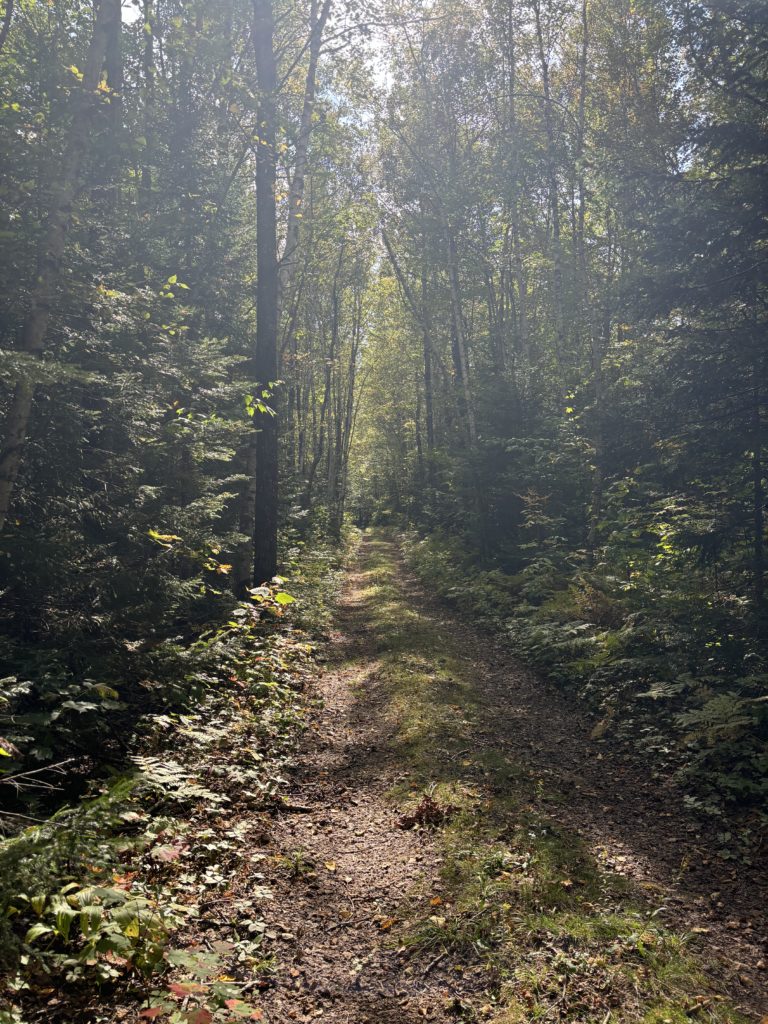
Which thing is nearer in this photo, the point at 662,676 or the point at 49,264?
the point at 49,264

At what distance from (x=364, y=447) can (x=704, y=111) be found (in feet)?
149

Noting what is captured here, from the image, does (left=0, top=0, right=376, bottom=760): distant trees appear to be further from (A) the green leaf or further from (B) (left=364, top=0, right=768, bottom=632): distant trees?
(B) (left=364, top=0, right=768, bottom=632): distant trees

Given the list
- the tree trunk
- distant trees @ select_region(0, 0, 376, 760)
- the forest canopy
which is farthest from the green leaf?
the tree trunk

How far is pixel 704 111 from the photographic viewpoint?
36.3 feet

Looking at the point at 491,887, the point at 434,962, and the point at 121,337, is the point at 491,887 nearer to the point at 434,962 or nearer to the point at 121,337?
the point at 434,962

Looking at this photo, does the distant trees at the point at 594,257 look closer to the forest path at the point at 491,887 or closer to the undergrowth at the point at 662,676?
the undergrowth at the point at 662,676

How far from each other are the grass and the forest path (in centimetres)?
1

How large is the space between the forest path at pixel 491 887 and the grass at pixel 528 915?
1cm

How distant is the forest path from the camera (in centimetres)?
334

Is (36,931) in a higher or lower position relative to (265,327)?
lower

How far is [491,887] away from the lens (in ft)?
13.8

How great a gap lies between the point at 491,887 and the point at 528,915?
0.34 meters

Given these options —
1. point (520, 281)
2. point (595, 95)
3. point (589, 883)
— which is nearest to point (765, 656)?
point (589, 883)

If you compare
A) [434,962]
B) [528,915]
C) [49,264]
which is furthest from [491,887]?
[49,264]
